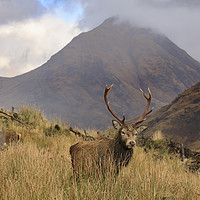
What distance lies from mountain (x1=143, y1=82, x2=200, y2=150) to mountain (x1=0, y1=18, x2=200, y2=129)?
76364mm

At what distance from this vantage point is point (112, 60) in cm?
18088

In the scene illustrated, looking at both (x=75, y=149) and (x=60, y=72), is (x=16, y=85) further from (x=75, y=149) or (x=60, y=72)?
(x=75, y=149)

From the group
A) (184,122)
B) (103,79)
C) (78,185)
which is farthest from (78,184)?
(103,79)

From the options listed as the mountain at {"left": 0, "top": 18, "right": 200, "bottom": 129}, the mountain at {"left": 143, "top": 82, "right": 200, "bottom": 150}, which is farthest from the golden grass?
the mountain at {"left": 0, "top": 18, "right": 200, "bottom": 129}

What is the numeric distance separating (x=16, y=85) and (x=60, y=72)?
2914cm

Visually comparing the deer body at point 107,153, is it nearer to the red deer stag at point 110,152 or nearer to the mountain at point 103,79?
the red deer stag at point 110,152

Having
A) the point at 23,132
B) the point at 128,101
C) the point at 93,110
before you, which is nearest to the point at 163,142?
the point at 23,132

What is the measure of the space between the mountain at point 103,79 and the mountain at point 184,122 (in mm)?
76364

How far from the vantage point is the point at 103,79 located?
159625 mm

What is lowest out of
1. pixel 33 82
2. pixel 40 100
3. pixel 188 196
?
pixel 188 196

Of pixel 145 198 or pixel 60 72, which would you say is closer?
pixel 145 198

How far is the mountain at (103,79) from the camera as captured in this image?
13396 cm

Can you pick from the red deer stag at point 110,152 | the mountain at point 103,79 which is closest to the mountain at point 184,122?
the red deer stag at point 110,152

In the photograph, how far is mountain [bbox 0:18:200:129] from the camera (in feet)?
440
